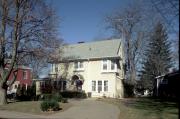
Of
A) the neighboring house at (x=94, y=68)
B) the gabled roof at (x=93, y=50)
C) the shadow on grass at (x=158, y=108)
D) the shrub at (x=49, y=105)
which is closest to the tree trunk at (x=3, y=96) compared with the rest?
the shrub at (x=49, y=105)

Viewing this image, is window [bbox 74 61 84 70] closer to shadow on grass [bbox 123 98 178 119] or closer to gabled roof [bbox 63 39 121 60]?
gabled roof [bbox 63 39 121 60]

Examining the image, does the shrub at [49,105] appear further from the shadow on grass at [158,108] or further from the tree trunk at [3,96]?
Result: the tree trunk at [3,96]

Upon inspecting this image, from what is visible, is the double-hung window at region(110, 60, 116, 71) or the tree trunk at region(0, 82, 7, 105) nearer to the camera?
the tree trunk at region(0, 82, 7, 105)

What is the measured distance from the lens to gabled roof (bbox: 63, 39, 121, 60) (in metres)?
45.9

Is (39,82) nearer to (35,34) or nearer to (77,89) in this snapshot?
(77,89)

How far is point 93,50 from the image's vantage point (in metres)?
48.6

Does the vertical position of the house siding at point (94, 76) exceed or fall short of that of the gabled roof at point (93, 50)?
it falls short

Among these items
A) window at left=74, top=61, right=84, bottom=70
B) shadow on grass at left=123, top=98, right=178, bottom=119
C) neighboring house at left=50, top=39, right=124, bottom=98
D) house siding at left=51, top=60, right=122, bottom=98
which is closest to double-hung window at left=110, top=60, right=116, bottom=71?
neighboring house at left=50, top=39, right=124, bottom=98

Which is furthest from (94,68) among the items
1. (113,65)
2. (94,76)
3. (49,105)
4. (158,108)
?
(158,108)

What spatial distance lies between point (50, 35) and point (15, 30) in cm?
365

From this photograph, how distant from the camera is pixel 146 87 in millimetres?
70625

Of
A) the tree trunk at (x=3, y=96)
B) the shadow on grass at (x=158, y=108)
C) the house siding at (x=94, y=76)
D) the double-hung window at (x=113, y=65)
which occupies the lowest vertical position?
the shadow on grass at (x=158, y=108)

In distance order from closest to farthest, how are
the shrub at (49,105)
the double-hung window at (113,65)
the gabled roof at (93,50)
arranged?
the shrub at (49,105)
the double-hung window at (113,65)
the gabled roof at (93,50)

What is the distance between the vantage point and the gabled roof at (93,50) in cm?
4588
